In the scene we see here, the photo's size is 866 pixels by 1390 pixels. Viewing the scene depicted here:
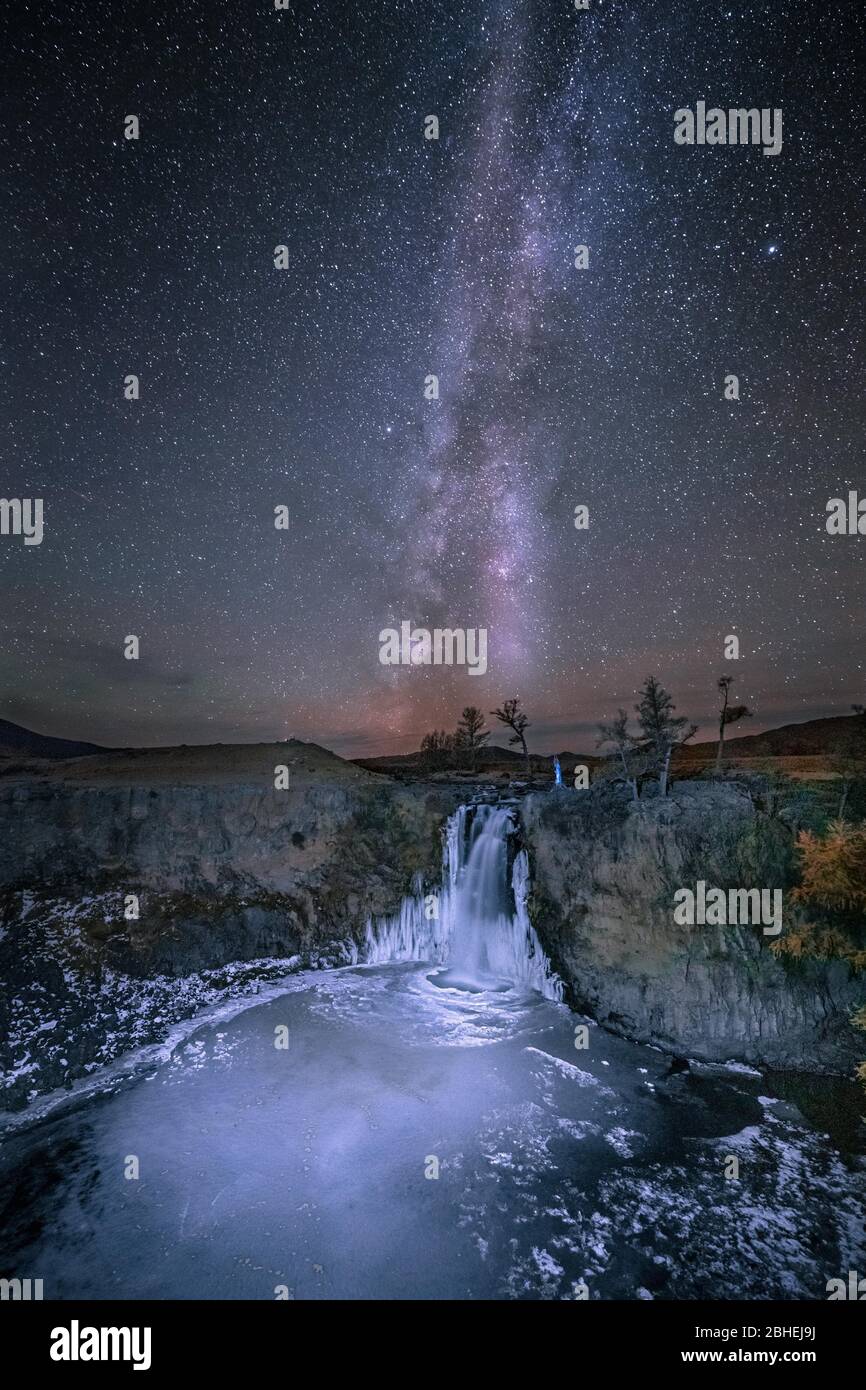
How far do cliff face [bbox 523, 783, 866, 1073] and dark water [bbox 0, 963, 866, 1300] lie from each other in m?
1.46

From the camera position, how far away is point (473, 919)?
2570 cm

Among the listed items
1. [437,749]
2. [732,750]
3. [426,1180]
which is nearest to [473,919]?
[426,1180]

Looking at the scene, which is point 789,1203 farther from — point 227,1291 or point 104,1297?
point 104,1297

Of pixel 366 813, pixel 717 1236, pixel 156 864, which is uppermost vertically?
pixel 366 813

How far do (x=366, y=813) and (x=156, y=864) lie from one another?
10701mm

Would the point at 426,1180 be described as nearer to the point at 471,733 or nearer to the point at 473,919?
the point at 473,919

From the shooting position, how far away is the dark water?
10.6 m

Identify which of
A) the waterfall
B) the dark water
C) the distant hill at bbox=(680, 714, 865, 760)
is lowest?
the dark water

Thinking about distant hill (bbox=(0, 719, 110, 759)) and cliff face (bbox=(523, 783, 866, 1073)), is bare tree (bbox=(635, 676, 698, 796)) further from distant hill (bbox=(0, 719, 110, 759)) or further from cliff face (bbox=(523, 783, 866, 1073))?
distant hill (bbox=(0, 719, 110, 759))

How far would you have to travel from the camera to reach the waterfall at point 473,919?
24.0 m

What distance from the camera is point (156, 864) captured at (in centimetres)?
2800

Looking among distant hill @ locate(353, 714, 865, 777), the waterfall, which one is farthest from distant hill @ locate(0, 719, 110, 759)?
the waterfall

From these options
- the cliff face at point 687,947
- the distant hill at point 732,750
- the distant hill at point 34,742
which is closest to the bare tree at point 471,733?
the distant hill at point 732,750
